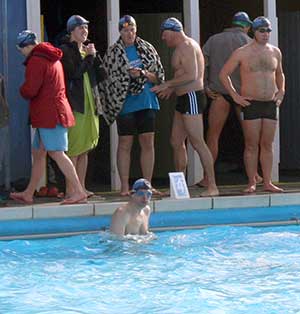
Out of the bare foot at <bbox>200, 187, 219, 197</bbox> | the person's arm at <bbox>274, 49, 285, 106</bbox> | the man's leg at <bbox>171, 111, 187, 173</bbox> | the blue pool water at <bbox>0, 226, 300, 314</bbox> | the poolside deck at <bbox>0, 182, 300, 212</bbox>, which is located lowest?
the blue pool water at <bbox>0, 226, 300, 314</bbox>

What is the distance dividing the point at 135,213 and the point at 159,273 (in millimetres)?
834

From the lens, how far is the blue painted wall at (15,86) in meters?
8.80

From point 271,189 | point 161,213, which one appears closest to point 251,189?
point 271,189

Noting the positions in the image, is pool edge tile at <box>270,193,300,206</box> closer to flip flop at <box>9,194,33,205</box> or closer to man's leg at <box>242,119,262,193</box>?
man's leg at <box>242,119,262,193</box>

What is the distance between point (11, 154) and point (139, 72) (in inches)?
64.9

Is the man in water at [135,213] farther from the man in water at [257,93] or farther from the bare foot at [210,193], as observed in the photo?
the man in water at [257,93]

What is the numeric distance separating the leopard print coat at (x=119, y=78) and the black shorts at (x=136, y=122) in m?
0.09

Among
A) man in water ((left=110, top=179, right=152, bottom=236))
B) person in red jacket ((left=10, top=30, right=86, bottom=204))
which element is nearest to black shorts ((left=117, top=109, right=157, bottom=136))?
person in red jacket ((left=10, top=30, right=86, bottom=204))

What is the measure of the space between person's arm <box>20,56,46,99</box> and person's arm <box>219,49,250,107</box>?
1766 mm

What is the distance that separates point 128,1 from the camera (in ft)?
34.8

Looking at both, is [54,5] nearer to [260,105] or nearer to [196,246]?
[260,105]

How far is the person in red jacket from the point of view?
25.0ft

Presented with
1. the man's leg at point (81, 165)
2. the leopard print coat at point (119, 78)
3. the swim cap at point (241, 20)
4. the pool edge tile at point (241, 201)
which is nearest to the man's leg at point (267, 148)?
the pool edge tile at point (241, 201)

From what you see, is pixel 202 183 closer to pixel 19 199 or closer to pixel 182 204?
pixel 182 204
